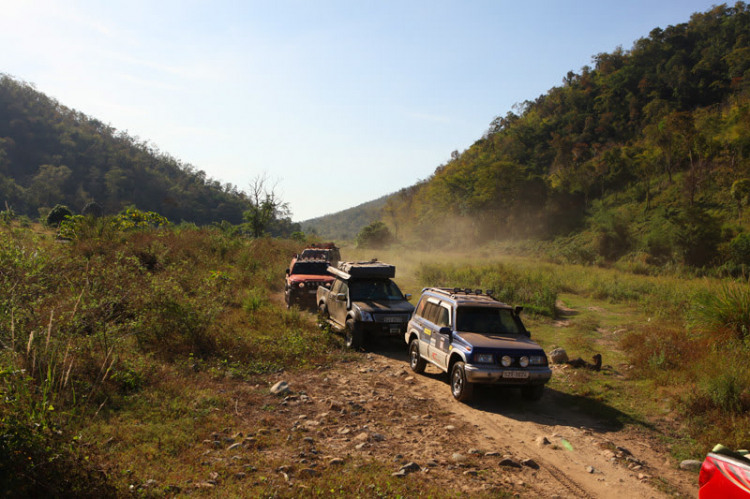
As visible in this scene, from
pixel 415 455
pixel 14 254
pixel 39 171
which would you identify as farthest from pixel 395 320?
pixel 39 171

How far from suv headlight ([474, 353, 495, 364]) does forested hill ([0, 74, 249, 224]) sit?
70298 mm

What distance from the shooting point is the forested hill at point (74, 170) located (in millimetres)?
73188

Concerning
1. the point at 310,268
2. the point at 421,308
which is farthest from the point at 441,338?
the point at 310,268

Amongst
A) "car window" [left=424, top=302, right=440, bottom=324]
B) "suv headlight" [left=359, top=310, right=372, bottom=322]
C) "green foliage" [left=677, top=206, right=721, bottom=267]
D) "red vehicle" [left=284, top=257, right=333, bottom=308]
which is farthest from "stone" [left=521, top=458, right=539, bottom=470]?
"green foliage" [left=677, top=206, right=721, bottom=267]

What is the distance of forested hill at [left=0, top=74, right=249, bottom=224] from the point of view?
73.2m

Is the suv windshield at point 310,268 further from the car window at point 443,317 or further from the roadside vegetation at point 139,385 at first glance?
the car window at point 443,317

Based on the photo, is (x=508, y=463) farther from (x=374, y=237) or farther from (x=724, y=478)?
(x=374, y=237)

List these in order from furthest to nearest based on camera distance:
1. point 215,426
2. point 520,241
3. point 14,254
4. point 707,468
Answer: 1. point 520,241
2. point 14,254
3. point 215,426
4. point 707,468

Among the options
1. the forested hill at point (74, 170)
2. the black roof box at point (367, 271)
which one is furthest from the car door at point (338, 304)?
the forested hill at point (74, 170)

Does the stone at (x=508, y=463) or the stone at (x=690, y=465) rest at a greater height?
the stone at (x=508, y=463)

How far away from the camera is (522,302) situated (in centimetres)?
1820

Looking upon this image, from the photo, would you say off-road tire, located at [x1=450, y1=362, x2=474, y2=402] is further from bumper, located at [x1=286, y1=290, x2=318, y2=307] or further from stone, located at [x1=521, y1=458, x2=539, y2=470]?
bumper, located at [x1=286, y1=290, x2=318, y2=307]

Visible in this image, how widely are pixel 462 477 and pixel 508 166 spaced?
73.0 m

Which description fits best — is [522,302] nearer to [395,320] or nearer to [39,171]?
[395,320]
